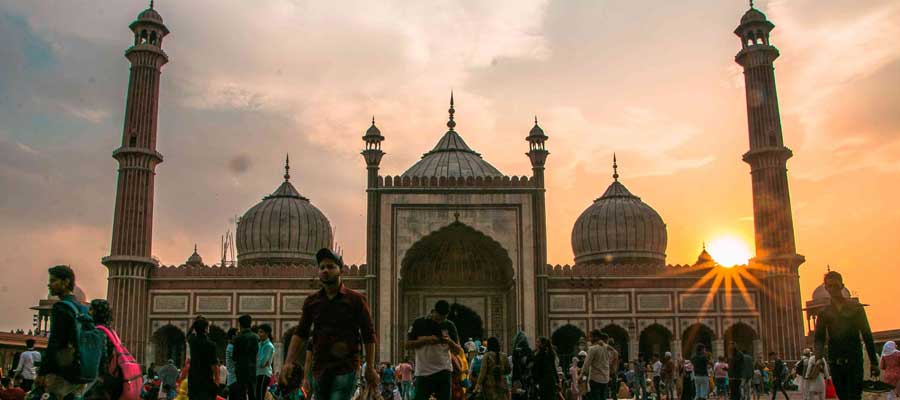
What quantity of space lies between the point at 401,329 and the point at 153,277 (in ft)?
25.9

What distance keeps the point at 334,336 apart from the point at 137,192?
2478 centimetres

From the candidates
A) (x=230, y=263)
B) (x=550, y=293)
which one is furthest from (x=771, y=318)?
(x=230, y=263)

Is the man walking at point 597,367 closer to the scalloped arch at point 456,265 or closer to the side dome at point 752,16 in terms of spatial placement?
the scalloped arch at point 456,265

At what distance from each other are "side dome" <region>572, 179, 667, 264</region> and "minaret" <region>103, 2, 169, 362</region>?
55.2ft

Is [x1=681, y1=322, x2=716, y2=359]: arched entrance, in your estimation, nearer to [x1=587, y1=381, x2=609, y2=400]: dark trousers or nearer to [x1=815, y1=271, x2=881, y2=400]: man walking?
[x1=587, y1=381, x2=609, y2=400]: dark trousers

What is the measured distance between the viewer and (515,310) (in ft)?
92.7

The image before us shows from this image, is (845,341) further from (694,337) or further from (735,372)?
(694,337)

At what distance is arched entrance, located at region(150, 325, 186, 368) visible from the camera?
2830cm

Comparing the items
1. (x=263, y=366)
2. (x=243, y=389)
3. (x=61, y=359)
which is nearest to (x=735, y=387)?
(x=263, y=366)

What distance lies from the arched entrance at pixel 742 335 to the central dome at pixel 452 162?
30.3 ft

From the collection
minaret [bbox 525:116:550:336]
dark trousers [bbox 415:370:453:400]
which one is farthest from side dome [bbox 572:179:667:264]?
dark trousers [bbox 415:370:453:400]

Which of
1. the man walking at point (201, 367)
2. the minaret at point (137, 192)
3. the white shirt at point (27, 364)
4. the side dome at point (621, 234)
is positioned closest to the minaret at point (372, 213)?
the minaret at point (137, 192)

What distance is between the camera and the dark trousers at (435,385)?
8344mm

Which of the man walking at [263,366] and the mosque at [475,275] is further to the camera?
the mosque at [475,275]
